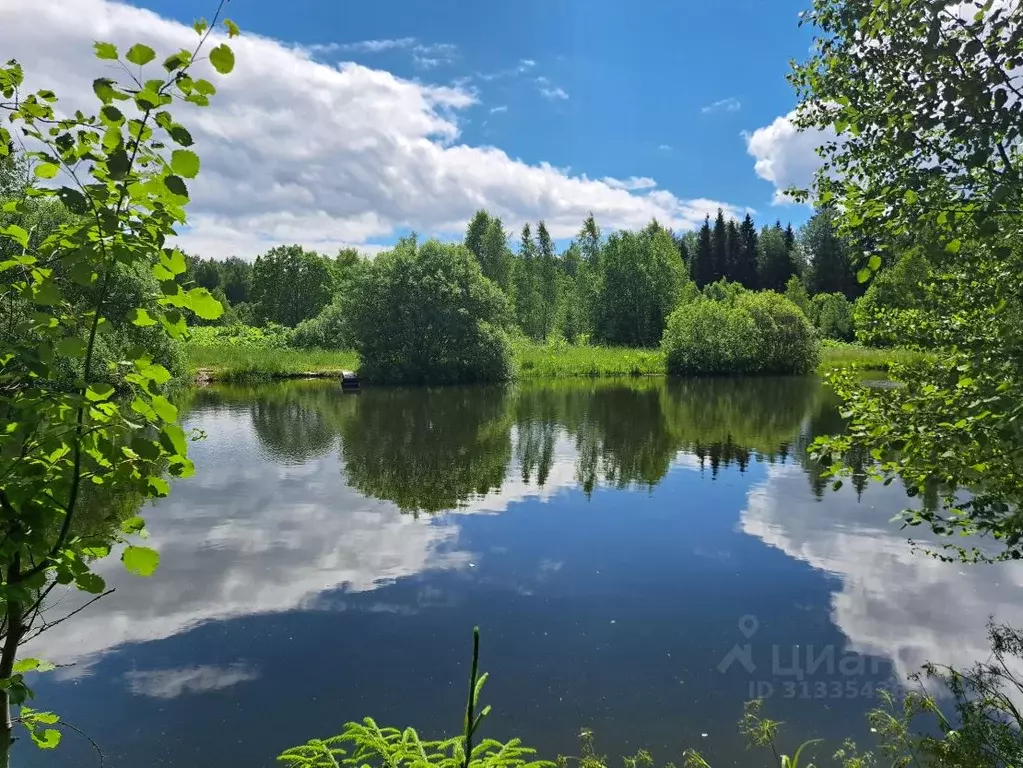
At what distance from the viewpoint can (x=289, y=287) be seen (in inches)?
2970

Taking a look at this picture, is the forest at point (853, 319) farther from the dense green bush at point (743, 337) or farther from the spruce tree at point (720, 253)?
the spruce tree at point (720, 253)

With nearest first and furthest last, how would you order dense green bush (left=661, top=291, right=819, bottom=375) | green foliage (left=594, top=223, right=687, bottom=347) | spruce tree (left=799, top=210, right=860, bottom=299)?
dense green bush (left=661, top=291, right=819, bottom=375)
green foliage (left=594, top=223, right=687, bottom=347)
spruce tree (left=799, top=210, right=860, bottom=299)

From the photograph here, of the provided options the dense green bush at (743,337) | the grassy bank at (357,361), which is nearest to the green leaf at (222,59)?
the grassy bank at (357,361)

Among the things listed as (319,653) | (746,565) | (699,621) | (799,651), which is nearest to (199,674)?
(319,653)

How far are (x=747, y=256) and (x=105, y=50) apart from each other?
9420 centimetres

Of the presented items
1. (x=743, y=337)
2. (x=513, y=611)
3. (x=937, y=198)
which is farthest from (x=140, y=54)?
(x=743, y=337)

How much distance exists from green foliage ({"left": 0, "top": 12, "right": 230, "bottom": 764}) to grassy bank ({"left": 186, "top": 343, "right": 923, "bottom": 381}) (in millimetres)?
39874

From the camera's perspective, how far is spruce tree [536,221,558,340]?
241 feet

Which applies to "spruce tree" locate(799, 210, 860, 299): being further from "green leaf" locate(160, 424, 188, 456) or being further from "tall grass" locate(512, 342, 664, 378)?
"green leaf" locate(160, 424, 188, 456)

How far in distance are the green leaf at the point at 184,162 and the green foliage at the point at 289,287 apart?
76.2 metres

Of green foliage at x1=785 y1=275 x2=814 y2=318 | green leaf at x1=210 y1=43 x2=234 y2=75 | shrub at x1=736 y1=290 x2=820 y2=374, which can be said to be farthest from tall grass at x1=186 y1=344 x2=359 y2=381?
green foliage at x1=785 y1=275 x2=814 y2=318

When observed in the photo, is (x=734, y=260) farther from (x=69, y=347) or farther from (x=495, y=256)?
(x=69, y=347)

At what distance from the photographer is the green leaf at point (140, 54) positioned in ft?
5.82

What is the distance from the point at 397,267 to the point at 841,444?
38295 mm
